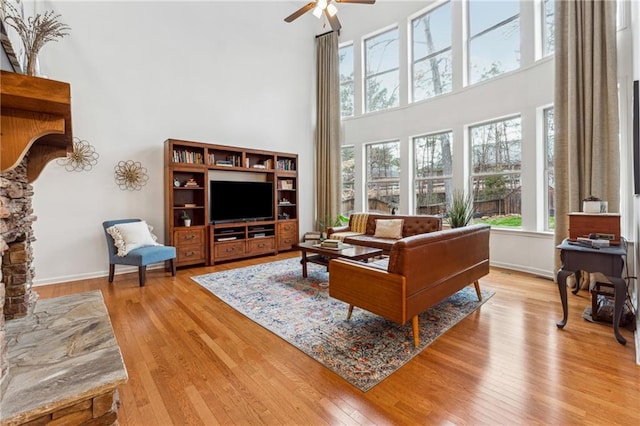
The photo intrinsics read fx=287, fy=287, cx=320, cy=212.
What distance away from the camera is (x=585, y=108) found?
11.3 ft

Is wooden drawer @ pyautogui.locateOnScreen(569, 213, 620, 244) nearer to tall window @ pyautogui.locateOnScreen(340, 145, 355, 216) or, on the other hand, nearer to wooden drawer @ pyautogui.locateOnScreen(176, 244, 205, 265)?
tall window @ pyautogui.locateOnScreen(340, 145, 355, 216)

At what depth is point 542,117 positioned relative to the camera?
13.9 feet

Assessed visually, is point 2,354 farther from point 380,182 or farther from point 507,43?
point 507,43

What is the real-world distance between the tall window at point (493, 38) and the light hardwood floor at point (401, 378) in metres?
3.87

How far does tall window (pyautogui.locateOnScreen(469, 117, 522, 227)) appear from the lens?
15.0 feet

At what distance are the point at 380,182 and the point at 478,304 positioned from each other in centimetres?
377

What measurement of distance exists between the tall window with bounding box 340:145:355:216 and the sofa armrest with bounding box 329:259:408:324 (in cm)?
436

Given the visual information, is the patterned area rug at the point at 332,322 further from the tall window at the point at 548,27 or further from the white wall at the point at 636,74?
the tall window at the point at 548,27

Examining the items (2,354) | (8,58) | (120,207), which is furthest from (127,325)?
(120,207)

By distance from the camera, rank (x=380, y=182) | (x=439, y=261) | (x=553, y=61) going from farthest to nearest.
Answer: (x=380, y=182) → (x=553, y=61) → (x=439, y=261)

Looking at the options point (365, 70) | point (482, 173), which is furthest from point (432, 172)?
point (365, 70)

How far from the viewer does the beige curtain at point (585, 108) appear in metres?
3.25

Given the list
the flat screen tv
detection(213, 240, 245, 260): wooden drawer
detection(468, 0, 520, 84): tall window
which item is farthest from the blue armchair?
detection(468, 0, 520, 84): tall window

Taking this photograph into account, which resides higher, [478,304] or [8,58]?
[8,58]
